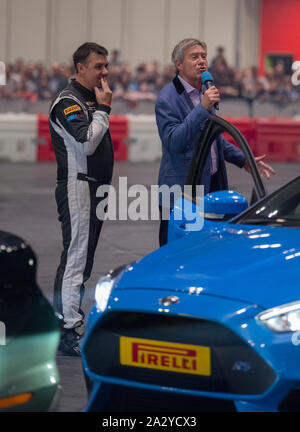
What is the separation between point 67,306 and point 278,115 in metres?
18.7

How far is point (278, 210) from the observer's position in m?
5.50

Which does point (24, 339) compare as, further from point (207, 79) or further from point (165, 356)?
point (207, 79)

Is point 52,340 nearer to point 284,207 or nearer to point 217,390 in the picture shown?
point 217,390

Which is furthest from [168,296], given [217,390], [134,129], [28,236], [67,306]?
[134,129]

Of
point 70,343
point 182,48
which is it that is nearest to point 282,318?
point 70,343

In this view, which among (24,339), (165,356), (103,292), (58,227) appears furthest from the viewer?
(58,227)

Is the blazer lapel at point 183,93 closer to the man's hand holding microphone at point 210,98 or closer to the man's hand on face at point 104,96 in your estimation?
the man's hand holding microphone at point 210,98

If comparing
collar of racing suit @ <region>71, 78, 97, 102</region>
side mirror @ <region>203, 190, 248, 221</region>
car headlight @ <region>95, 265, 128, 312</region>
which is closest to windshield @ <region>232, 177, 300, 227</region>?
side mirror @ <region>203, 190, 248, 221</region>

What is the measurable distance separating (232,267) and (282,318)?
0.45m

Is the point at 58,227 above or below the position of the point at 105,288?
below

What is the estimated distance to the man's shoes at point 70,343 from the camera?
6520 millimetres

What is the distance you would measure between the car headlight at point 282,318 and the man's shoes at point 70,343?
2.41m

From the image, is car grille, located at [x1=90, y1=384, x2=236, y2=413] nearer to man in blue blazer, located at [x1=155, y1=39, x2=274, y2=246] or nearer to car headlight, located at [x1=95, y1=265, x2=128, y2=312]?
car headlight, located at [x1=95, y1=265, x2=128, y2=312]

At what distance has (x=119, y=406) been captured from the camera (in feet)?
15.6
